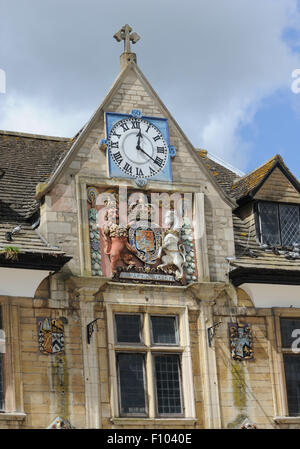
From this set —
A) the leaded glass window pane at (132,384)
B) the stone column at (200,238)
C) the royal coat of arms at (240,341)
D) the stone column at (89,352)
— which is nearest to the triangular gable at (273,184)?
the stone column at (200,238)

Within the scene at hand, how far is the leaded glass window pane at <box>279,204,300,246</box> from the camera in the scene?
35.6 meters

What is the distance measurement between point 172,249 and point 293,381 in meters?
4.83

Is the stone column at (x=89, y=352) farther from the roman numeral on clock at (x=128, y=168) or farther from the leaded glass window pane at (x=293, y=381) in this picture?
the leaded glass window pane at (x=293, y=381)

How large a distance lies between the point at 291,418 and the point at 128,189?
24.5ft

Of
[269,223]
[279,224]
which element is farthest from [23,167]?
[279,224]

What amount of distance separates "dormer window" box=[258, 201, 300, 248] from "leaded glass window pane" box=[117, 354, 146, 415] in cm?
579

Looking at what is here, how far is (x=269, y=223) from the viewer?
117 feet

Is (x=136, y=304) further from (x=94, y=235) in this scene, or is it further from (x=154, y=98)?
(x=154, y=98)

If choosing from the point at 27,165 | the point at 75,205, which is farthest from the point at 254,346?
the point at 27,165

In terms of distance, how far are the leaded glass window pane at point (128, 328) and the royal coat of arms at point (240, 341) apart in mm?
2593

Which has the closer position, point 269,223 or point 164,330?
point 164,330

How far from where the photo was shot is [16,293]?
31.2m

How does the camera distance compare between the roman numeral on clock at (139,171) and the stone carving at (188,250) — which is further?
the roman numeral on clock at (139,171)

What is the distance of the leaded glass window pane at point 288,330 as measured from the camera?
33844 mm
